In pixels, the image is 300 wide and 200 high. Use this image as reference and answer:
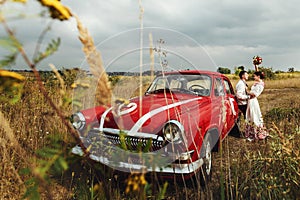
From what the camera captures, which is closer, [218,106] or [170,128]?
[170,128]

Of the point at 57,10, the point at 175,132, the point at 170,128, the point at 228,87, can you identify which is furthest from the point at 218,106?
the point at 57,10

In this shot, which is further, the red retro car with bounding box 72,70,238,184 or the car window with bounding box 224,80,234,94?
the car window with bounding box 224,80,234,94

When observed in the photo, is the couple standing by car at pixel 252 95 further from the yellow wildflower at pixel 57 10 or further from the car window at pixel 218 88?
the yellow wildflower at pixel 57 10

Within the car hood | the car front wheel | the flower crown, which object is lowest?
the car front wheel

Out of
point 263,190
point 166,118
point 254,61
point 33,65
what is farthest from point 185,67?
point 254,61

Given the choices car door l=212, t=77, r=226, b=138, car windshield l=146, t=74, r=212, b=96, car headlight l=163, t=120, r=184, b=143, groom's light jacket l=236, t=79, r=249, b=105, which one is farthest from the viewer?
groom's light jacket l=236, t=79, r=249, b=105

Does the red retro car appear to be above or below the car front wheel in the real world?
above

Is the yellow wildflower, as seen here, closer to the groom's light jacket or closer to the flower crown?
the groom's light jacket

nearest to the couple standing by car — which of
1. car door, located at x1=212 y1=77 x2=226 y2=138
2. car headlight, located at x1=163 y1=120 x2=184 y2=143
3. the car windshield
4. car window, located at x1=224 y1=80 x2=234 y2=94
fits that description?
car window, located at x1=224 y1=80 x2=234 y2=94

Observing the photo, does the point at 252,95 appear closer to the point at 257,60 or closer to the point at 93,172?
the point at 257,60

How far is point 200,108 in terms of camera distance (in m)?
3.58

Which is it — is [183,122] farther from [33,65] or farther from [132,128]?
[33,65]

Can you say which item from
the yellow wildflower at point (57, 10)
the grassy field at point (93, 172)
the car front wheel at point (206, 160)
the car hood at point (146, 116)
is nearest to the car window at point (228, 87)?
the grassy field at point (93, 172)

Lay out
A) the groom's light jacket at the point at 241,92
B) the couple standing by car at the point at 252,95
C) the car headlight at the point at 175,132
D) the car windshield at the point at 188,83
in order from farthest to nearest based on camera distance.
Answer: the groom's light jacket at the point at 241,92 → the couple standing by car at the point at 252,95 → the car windshield at the point at 188,83 → the car headlight at the point at 175,132
